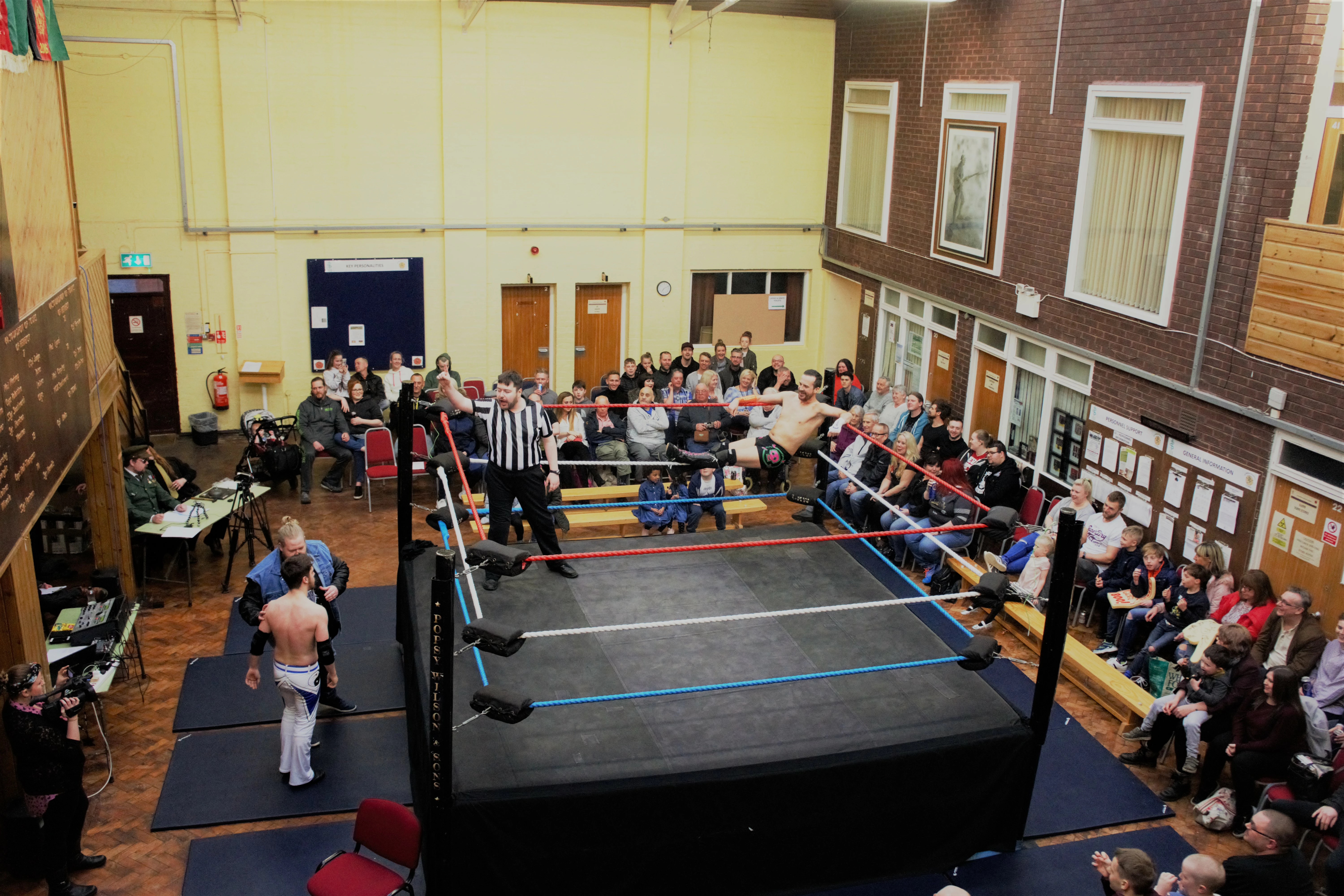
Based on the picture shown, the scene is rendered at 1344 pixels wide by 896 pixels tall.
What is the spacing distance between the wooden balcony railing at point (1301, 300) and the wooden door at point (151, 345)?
10.7 m

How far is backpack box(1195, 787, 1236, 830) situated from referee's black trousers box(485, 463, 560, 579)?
14.0 feet

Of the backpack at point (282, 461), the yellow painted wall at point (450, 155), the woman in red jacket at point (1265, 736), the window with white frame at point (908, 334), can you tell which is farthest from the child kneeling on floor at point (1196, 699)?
the yellow painted wall at point (450, 155)

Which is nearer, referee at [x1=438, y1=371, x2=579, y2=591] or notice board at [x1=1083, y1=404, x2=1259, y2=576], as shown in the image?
referee at [x1=438, y1=371, x2=579, y2=591]

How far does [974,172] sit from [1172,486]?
4.02 meters

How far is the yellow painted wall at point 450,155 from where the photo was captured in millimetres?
12406

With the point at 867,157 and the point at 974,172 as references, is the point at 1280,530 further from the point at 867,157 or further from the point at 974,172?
the point at 867,157

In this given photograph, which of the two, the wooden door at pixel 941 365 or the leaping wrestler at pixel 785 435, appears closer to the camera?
the leaping wrestler at pixel 785 435

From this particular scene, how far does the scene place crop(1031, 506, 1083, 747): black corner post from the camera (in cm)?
598

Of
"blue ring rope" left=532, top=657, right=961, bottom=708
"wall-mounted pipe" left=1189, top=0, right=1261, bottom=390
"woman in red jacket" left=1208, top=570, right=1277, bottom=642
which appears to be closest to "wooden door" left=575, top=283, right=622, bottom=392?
"wall-mounted pipe" left=1189, top=0, right=1261, bottom=390

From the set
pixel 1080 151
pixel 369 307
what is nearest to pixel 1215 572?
pixel 1080 151

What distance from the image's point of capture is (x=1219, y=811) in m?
6.75

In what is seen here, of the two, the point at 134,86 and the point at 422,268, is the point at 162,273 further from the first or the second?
the point at 422,268

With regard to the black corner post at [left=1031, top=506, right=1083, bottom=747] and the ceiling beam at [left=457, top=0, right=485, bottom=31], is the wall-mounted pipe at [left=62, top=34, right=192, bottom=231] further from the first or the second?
the black corner post at [left=1031, top=506, right=1083, bottom=747]

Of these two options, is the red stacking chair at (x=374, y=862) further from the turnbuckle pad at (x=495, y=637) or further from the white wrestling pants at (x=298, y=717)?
the white wrestling pants at (x=298, y=717)
